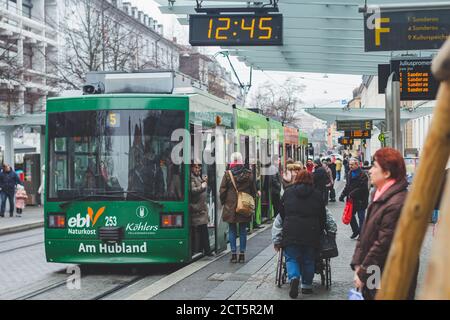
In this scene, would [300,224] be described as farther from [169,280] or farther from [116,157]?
[116,157]

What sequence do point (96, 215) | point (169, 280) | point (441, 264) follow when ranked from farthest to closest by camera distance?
point (96, 215) < point (169, 280) < point (441, 264)

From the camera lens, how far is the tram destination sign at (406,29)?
1120 centimetres

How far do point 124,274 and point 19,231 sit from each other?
974 centimetres

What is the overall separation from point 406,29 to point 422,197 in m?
9.75

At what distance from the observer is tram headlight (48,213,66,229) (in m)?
10.8

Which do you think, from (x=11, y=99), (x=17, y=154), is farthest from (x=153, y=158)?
(x=17, y=154)

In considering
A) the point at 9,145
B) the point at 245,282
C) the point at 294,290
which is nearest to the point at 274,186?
the point at 245,282

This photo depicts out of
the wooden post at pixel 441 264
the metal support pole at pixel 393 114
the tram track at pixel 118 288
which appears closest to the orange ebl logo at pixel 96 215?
the tram track at pixel 118 288

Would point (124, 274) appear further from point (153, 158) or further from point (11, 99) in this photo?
point (11, 99)

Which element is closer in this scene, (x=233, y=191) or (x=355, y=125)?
(x=233, y=191)

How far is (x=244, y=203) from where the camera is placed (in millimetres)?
11719

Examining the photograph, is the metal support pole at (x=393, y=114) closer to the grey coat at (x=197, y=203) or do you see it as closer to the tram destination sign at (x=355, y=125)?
the grey coat at (x=197, y=203)

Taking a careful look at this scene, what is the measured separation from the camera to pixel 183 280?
991cm

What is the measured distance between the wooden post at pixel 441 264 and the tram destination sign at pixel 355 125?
3682 cm
